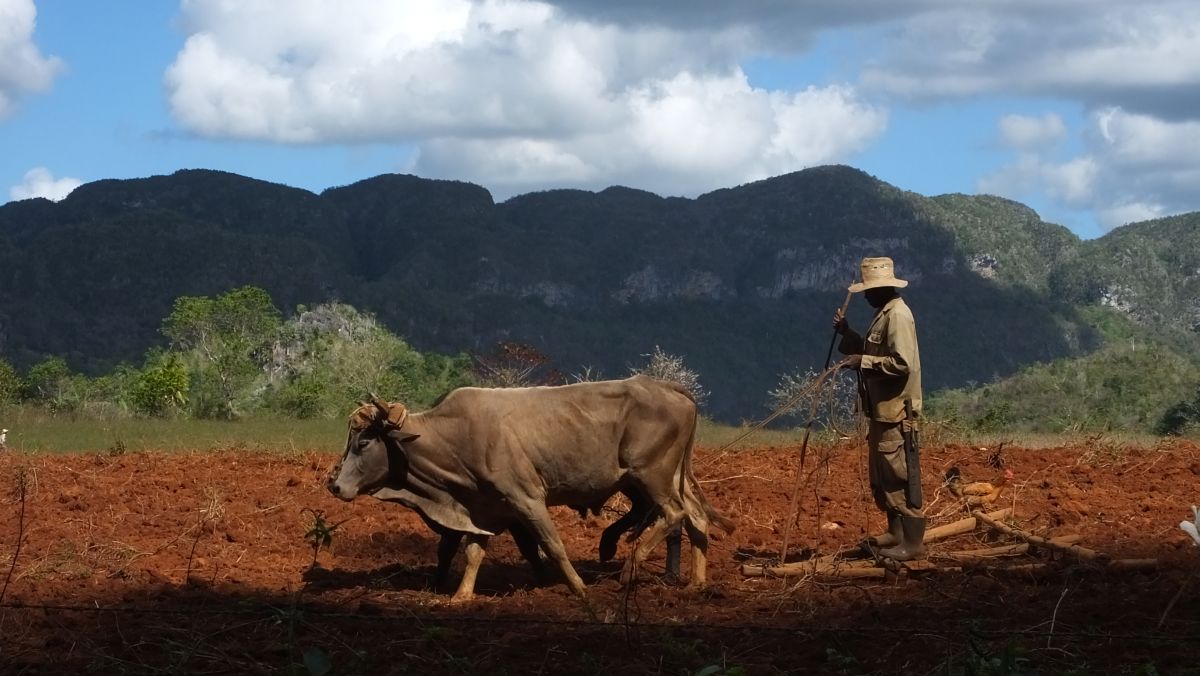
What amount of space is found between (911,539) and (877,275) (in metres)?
1.63

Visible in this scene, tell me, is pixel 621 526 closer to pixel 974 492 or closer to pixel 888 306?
pixel 888 306

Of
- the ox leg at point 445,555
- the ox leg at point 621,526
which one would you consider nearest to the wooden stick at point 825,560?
the ox leg at point 621,526

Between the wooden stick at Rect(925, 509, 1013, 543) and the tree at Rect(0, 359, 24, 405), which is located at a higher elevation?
the tree at Rect(0, 359, 24, 405)

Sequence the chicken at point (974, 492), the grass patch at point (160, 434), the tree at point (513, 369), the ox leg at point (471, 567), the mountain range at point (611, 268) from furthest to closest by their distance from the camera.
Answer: the mountain range at point (611, 268) < the tree at point (513, 369) < the grass patch at point (160, 434) < the chicken at point (974, 492) < the ox leg at point (471, 567)

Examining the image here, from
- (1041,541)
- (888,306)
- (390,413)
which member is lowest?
(1041,541)

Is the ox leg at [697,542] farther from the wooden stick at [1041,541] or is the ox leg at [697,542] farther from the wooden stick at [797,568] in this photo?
the wooden stick at [1041,541]

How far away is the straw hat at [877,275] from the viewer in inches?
372

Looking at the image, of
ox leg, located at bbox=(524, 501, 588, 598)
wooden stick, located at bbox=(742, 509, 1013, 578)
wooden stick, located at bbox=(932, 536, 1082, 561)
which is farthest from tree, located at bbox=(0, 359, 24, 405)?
wooden stick, located at bbox=(932, 536, 1082, 561)

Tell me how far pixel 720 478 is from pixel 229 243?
69792 millimetres

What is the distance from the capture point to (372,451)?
9.55 meters

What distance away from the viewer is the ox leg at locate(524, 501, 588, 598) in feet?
29.8

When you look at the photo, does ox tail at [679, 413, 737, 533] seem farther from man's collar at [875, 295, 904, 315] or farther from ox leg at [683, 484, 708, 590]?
man's collar at [875, 295, 904, 315]

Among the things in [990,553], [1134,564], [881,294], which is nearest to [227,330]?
[881,294]

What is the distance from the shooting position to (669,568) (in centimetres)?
961
